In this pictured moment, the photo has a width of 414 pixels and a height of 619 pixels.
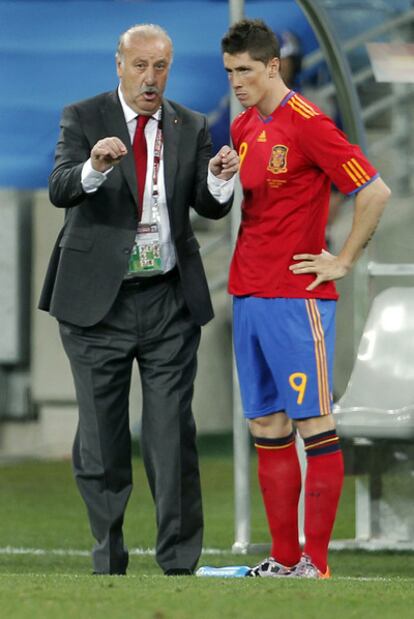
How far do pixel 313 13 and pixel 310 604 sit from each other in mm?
3545

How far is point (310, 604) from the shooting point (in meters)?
5.17

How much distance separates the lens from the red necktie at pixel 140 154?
654cm

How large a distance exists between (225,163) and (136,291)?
606 millimetres

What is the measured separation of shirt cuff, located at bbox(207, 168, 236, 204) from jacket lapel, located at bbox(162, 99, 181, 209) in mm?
152

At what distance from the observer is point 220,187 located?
642 centimetres

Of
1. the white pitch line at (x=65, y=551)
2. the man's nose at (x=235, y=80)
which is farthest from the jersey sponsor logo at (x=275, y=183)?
the white pitch line at (x=65, y=551)

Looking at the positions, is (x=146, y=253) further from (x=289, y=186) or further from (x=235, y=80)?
(x=235, y=80)

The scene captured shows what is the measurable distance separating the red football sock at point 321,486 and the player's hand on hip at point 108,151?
3.80 feet

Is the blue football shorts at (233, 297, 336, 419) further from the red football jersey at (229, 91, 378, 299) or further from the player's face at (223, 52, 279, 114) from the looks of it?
the player's face at (223, 52, 279, 114)

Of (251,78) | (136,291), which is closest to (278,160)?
(251,78)

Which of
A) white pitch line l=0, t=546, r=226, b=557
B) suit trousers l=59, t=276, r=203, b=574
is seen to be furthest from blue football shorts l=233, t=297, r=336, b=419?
white pitch line l=0, t=546, r=226, b=557

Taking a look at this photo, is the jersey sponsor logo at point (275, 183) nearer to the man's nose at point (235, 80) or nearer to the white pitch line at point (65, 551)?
the man's nose at point (235, 80)

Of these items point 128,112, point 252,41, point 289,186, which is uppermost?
point 252,41

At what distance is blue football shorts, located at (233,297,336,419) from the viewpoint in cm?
632
